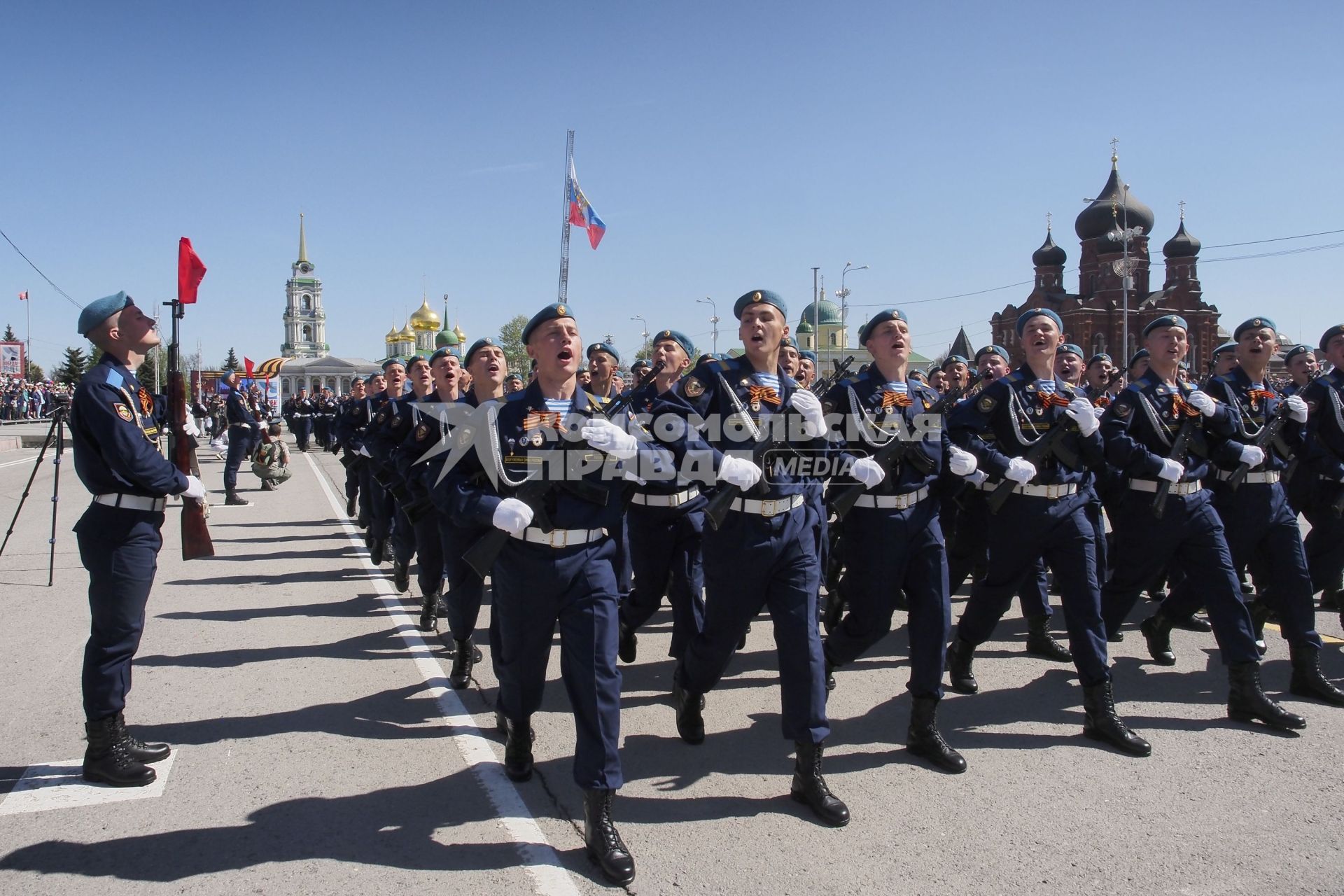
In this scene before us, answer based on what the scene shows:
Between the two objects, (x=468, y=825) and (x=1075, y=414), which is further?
(x=1075, y=414)

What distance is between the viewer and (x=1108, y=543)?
775 cm

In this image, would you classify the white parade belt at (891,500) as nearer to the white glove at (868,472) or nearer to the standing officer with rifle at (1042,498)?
the white glove at (868,472)

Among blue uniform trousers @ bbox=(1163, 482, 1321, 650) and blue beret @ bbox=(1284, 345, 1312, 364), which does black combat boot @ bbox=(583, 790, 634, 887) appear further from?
blue beret @ bbox=(1284, 345, 1312, 364)

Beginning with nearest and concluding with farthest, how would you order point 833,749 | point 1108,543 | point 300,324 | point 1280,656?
point 833,749 < point 1280,656 < point 1108,543 < point 300,324

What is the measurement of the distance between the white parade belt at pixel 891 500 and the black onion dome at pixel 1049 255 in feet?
263

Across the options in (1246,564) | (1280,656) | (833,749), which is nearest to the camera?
(833,749)

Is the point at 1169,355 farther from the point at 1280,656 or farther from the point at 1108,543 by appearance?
the point at 1108,543

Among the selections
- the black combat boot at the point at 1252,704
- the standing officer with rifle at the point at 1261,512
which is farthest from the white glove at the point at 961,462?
the black combat boot at the point at 1252,704

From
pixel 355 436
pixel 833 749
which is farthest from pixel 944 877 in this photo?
pixel 355 436

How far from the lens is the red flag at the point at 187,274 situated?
5988mm

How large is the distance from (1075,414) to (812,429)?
1665 mm

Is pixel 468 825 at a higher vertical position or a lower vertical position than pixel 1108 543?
lower

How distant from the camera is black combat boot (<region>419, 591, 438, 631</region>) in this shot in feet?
21.8

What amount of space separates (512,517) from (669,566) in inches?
91.2
